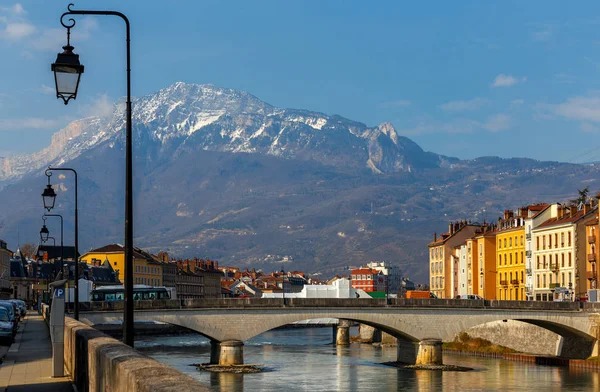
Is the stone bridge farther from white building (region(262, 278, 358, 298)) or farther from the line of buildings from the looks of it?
white building (region(262, 278, 358, 298))

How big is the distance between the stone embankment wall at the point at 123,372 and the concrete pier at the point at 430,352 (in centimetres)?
7172

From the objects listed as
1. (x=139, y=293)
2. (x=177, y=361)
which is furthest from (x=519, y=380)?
(x=139, y=293)

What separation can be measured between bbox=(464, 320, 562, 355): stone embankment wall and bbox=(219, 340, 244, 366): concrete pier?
1177 inches

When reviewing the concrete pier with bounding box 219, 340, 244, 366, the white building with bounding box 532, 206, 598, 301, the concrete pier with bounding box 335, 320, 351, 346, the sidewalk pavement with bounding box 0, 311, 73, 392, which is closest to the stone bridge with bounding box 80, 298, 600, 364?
the concrete pier with bounding box 219, 340, 244, 366

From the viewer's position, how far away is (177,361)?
95625 millimetres

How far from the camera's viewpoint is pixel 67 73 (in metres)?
17.3

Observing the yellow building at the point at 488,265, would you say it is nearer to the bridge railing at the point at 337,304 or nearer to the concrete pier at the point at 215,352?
the bridge railing at the point at 337,304

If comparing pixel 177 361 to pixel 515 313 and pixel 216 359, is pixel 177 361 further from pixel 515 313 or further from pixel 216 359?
pixel 515 313

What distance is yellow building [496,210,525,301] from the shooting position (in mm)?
128500

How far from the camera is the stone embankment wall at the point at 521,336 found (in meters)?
99.9

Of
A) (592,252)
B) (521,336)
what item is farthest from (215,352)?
(592,252)

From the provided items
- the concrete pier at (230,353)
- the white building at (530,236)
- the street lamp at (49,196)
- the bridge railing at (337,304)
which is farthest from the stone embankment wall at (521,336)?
the street lamp at (49,196)

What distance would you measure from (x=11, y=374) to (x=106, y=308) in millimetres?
59219

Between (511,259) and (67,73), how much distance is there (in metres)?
119
